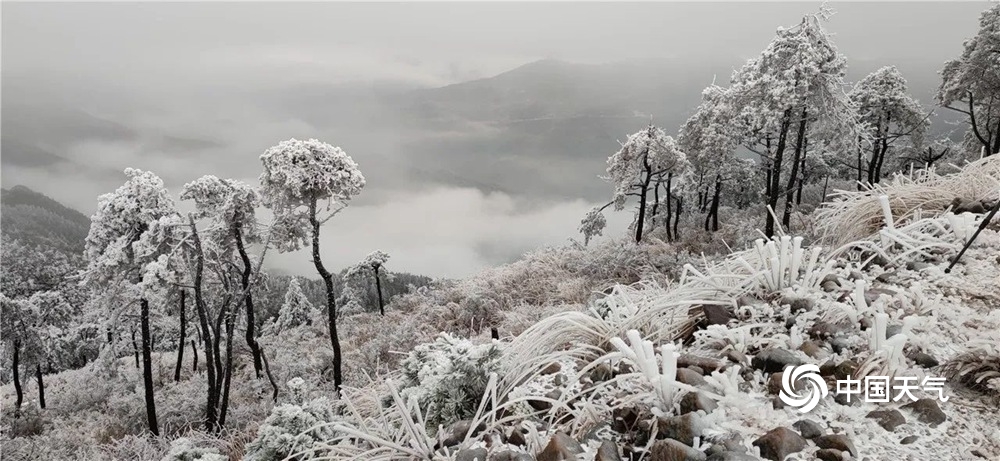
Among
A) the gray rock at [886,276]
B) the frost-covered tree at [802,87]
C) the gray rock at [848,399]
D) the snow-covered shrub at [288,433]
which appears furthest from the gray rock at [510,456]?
the frost-covered tree at [802,87]

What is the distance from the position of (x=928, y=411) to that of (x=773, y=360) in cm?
41

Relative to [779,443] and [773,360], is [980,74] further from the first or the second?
[779,443]

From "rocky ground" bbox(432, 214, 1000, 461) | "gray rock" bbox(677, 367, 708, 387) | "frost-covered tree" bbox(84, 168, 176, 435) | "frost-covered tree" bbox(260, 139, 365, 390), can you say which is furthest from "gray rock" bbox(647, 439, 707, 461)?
"frost-covered tree" bbox(84, 168, 176, 435)

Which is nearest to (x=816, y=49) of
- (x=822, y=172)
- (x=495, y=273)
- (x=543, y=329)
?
(x=495, y=273)

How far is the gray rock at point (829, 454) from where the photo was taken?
1280 millimetres

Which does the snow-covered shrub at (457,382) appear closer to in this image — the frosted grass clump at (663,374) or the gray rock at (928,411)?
the frosted grass clump at (663,374)

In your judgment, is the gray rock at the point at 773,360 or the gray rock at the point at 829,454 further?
the gray rock at the point at 773,360

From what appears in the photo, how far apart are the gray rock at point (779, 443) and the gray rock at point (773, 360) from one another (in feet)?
1.11

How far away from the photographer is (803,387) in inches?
60.7

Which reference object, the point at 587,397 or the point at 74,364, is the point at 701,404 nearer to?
the point at 587,397

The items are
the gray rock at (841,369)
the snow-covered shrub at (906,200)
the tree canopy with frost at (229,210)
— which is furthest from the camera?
the tree canopy with frost at (229,210)

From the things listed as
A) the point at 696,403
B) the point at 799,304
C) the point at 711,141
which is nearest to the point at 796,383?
the point at 696,403

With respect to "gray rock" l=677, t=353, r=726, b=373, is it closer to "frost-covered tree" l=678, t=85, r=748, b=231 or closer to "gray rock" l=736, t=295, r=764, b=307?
"gray rock" l=736, t=295, r=764, b=307

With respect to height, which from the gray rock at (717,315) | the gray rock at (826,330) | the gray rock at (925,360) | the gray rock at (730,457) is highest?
the gray rock at (717,315)
